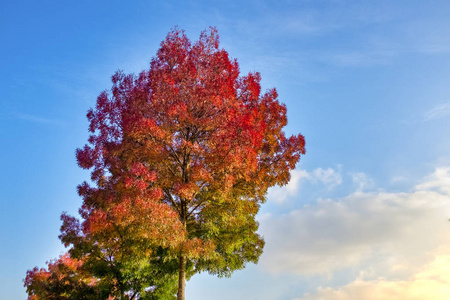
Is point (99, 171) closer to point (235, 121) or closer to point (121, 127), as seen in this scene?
point (121, 127)

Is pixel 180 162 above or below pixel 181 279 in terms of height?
above

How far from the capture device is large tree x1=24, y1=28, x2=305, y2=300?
17.5 m

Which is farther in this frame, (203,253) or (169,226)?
(203,253)

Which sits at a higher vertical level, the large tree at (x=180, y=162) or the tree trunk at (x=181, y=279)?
the large tree at (x=180, y=162)

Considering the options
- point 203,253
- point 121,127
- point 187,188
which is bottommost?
point 203,253

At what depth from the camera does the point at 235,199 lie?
20.1 m

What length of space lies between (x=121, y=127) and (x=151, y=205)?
474 cm

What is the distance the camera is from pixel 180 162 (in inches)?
749

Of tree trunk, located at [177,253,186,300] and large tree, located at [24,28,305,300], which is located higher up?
large tree, located at [24,28,305,300]

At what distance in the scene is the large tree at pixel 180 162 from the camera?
1747 centimetres

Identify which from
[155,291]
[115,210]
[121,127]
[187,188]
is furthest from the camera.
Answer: [155,291]

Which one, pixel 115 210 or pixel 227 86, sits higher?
pixel 227 86

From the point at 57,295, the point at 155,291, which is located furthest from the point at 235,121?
the point at 57,295

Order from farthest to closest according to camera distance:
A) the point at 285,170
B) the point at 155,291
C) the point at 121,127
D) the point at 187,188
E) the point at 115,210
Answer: the point at 155,291 < the point at 285,170 < the point at 121,127 < the point at 187,188 < the point at 115,210
